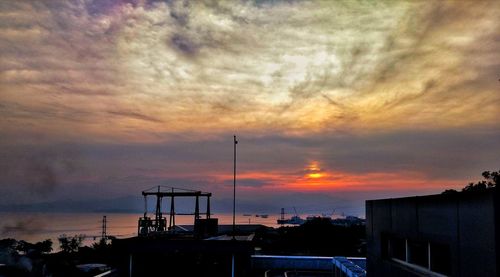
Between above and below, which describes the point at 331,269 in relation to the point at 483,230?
below

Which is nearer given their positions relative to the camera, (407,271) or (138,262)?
(407,271)

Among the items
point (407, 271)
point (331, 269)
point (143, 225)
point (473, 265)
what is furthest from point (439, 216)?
point (143, 225)

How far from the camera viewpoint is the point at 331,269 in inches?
1470

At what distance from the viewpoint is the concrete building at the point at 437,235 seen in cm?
844

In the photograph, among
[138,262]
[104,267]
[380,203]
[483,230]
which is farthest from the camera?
[104,267]

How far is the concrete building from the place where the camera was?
8.44 meters

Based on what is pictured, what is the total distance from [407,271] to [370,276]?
208 inches

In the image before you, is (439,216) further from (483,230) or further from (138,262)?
(138,262)

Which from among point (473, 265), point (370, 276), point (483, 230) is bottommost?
point (370, 276)

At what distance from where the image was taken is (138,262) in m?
32.8

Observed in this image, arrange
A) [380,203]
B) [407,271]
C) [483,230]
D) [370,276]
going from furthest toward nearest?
[370,276] < [380,203] < [407,271] < [483,230]

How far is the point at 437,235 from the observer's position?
10.8 m

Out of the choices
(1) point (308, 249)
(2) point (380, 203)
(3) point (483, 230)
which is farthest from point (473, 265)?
(1) point (308, 249)

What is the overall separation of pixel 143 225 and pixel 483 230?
3711 cm
